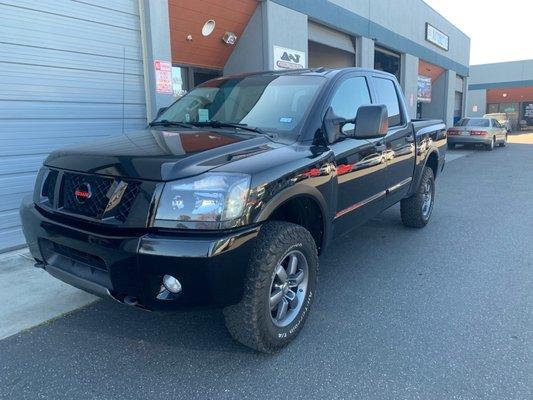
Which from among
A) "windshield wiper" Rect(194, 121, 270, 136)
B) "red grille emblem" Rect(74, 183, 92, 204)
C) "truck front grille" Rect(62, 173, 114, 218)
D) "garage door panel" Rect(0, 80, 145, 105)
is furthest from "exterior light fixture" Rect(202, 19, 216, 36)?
"red grille emblem" Rect(74, 183, 92, 204)

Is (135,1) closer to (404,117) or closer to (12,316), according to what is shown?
(404,117)

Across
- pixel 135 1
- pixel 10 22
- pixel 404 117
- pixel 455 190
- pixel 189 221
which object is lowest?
pixel 455 190

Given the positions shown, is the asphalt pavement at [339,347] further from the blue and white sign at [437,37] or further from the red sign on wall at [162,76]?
the blue and white sign at [437,37]

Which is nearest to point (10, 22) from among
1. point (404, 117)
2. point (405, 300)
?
point (404, 117)

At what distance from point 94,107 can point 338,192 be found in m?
4.16

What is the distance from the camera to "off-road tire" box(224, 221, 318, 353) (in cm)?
262

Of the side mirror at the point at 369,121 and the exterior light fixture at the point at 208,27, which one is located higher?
the exterior light fixture at the point at 208,27

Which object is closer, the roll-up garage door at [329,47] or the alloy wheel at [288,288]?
the alloy wheel at [288,288]

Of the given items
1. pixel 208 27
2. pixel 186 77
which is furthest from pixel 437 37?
pixel 186 77

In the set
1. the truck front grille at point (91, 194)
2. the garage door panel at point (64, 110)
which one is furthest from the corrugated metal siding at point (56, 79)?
the truck front grille at point (91, 194)

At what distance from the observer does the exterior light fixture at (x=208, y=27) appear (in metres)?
8.37

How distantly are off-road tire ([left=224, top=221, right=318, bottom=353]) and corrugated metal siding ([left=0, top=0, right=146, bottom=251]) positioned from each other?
3912 mm

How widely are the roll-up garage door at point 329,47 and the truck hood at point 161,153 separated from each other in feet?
29.4

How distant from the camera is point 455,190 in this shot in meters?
9.45
